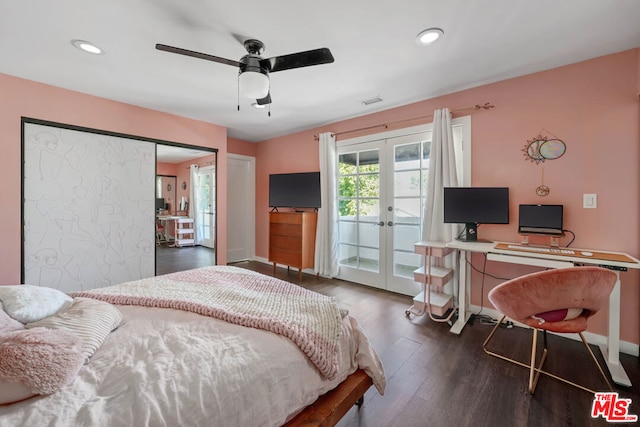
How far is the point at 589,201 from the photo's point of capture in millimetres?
2244

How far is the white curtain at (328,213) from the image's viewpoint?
3.97 meters

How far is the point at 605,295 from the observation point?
1.65 metres

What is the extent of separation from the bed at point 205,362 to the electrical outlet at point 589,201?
233 centimetres

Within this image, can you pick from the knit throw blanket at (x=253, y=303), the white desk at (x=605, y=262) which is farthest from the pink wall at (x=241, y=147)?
the white desk at (x=605, y=262)

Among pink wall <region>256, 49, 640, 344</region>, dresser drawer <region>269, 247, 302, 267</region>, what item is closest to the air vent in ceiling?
pink wall <region>256, 49, 640, 344</region>

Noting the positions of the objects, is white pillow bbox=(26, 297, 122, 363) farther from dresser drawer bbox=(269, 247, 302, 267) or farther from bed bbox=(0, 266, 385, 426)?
dresser drawer bbox=(269, 247, 302, 267)

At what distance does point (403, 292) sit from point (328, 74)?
2.72m

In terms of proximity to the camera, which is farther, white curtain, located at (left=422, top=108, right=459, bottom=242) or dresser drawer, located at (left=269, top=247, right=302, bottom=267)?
dresser drawer, located at (left=269, top=247, right=302, bottom=267)

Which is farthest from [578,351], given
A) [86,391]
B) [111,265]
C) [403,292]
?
[111,265]

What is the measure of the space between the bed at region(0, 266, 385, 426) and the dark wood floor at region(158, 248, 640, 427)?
13.6 inches

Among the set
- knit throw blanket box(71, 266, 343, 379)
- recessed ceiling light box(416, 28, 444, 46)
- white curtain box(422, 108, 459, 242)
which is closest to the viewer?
knit throw blanket box(71, 266, 343, 379)

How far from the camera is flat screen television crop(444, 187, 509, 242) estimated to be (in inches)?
99.7

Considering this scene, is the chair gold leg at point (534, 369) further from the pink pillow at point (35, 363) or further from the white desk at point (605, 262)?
the pink pillow at point (35, 363)

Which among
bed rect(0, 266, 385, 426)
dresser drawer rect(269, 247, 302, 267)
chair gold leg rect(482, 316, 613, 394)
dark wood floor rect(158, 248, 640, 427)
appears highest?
bed rect(0, 266, 385, 426)
